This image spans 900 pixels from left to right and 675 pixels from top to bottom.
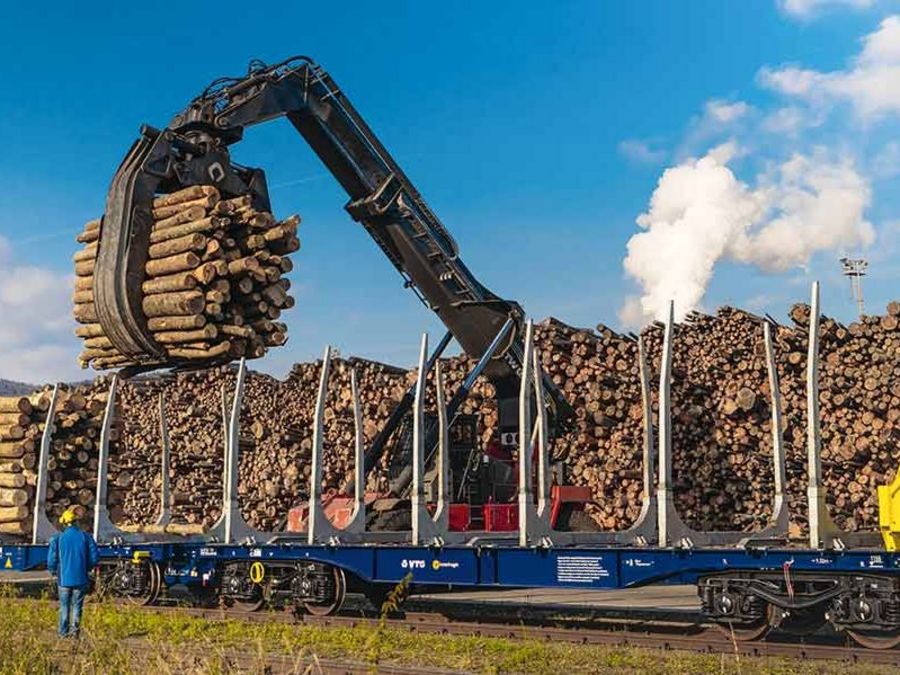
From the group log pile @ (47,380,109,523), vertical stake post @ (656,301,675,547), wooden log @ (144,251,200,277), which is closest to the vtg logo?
vertical stake post @ (656,301,675,547)

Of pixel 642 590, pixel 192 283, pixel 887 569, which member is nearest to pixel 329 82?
pixel 192 283

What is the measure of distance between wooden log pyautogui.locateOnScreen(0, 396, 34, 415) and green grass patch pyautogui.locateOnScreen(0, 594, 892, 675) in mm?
5370

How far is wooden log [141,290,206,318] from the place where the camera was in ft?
36.6

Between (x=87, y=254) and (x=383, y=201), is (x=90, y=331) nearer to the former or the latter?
(x=87, y=254)

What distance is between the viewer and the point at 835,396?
16.3 meters

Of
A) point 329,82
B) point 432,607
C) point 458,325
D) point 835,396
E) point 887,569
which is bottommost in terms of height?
point 432,607

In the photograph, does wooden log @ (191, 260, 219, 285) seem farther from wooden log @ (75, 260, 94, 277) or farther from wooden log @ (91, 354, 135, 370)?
wooden log @ (75, 260, 94, 277)

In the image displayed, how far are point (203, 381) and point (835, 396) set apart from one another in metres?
16.6

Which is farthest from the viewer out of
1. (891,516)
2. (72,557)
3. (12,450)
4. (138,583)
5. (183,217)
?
(12,450)

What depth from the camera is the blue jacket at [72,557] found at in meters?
10.8

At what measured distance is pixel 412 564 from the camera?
12086 mm

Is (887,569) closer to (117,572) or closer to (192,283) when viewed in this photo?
(192,283)

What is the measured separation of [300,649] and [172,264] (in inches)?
211

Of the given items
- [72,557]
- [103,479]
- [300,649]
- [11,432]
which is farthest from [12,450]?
[300,649]
